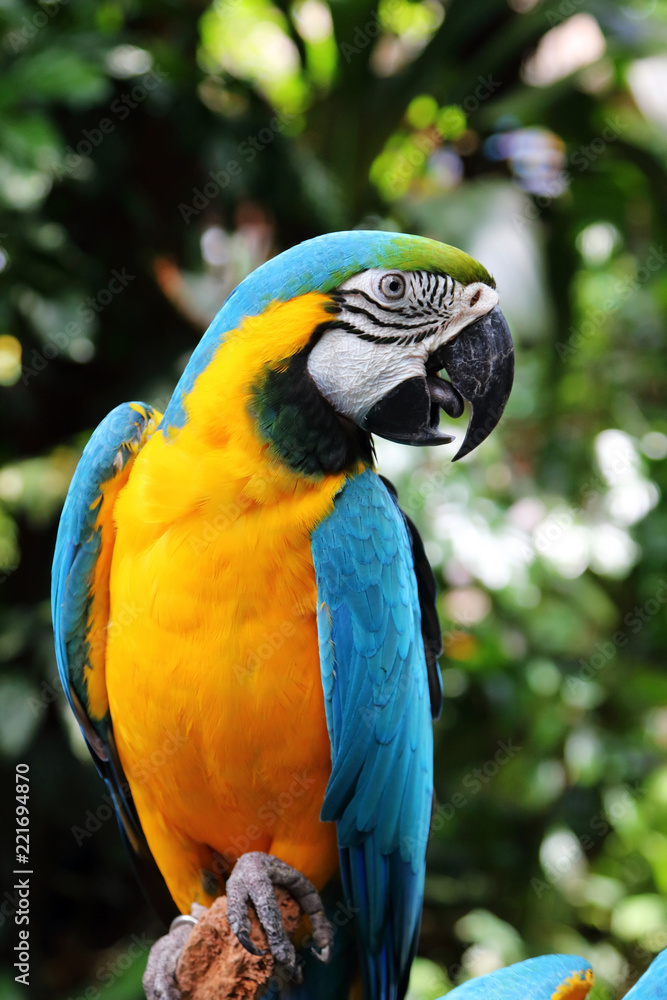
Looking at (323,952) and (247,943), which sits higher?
(247,943)

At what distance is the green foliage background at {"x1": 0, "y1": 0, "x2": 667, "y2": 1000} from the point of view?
82.1 inches

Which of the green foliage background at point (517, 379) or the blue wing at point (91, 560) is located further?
the green foliage background at point (517, 379)

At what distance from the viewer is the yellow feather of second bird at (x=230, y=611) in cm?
99

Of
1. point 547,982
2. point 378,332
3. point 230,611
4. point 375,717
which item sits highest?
point 378,332

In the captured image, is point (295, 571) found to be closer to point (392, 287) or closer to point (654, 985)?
point (392, 287)

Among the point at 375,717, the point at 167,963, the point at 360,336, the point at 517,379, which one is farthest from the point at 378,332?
the point at 517,379

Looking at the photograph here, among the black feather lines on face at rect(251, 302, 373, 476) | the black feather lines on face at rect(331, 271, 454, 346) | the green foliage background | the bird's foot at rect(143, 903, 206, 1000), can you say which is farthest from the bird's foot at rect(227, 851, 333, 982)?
the green foliage background

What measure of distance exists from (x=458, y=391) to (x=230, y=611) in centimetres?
38

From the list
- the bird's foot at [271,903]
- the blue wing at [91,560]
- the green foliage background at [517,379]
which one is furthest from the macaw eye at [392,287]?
the green foliage background at [517,379]

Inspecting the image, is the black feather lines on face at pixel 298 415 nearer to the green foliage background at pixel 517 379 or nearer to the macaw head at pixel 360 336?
the macaw head at pixel 360 336

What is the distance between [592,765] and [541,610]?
447 mm

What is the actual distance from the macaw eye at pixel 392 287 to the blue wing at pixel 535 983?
775mm

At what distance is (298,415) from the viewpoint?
0.99m

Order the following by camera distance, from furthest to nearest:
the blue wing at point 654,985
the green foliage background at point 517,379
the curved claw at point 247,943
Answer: the green foliage background at point 517,379 → the curved claw at point 247,943 → the blue wing at point 654,985
